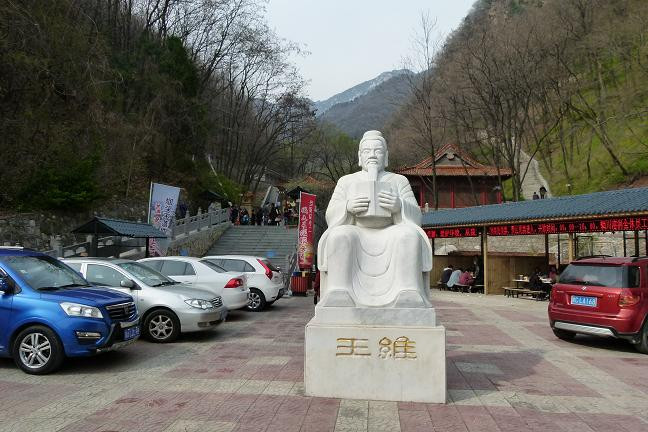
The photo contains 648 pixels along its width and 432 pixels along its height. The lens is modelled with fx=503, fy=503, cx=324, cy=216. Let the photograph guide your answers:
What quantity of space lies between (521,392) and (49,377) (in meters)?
5.76

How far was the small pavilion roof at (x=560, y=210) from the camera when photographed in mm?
13570

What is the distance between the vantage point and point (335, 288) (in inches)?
218

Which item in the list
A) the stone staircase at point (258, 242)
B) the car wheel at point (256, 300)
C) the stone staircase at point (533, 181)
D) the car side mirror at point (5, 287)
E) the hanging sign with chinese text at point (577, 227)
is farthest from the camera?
the stone staircase at point (533, 181)

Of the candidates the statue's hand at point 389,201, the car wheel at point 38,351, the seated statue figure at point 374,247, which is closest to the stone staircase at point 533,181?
the seated statue figure at point 374,247

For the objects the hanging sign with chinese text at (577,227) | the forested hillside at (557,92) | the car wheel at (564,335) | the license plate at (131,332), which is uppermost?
the forested hillside at (557,92)

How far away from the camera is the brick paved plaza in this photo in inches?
181

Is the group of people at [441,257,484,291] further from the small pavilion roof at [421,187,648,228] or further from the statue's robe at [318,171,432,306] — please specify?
the statue's robe at [318,171,432,306]

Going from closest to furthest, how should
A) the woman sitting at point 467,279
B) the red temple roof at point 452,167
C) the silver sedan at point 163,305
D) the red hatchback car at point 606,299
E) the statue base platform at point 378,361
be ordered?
the statue base platform at point 378,361 < the red hatchback car at point 606,299 < the silver sedan at point 163,305 < the woman sitting at point 467,279 < the red temple roof at point 452,167

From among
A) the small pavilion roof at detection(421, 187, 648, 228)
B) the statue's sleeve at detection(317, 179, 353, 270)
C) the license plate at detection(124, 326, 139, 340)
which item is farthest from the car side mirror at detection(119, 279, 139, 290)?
the small pavilion roof at detection(421, 187, 648, 228)

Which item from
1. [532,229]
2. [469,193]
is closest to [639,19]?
[469,193]

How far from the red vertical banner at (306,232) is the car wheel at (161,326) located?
33.9 feet

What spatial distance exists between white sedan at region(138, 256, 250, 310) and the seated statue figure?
5992 mm

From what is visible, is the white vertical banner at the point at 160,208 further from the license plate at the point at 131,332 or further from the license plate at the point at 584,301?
the license plate at the point at 584,301

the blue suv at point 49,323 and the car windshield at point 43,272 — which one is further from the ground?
the car windshield at point 43,272
